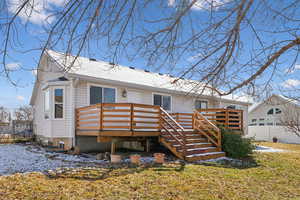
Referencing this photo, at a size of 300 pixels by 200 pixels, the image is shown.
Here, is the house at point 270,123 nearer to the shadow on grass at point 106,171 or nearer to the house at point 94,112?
the house at point 94,112

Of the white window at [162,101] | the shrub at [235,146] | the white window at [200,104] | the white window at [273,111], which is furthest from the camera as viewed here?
the white window at [273,111]

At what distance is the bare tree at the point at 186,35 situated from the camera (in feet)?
10.0

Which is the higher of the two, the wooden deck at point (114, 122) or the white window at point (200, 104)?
the white window at point (200, 104)

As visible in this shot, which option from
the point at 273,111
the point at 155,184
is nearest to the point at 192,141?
the point at 155,184

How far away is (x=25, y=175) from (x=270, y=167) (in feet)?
23.6

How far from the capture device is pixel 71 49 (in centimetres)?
333

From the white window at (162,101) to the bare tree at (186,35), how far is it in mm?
8234

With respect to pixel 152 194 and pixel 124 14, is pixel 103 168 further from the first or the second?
pixel 124 14

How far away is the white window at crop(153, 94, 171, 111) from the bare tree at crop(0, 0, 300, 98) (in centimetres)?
823

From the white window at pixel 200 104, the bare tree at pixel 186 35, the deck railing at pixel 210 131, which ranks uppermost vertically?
the bare tree at pixel 186 35

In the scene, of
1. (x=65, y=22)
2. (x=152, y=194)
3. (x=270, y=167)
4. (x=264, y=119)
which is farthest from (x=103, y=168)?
(x=264, y=119)

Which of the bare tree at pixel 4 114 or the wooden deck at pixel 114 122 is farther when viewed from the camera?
the bare tree at pixel 4 114

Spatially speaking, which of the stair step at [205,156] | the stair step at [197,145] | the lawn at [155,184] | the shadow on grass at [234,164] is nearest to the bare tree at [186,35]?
the lawn at [155,184]

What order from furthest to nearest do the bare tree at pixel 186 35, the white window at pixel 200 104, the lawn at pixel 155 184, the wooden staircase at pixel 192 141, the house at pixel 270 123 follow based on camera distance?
the house at pixel 270 123 < the white window at pixel 200 104 < the wooden staircase at pixel 192 141 < the lawn at pixel 155 184 < the bare tree at pixel 186 35
